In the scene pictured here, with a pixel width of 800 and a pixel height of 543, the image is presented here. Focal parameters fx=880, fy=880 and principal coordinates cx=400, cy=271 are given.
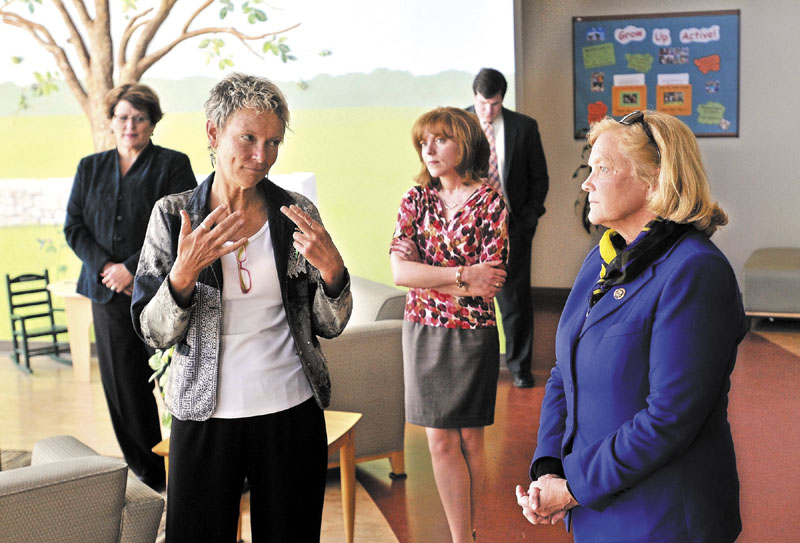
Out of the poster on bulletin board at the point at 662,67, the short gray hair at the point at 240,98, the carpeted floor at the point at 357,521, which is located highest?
the poster on bulletin board at the point at 662,67

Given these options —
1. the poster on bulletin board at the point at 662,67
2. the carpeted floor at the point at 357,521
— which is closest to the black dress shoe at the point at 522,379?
the carpeted floor at the point at 357,521

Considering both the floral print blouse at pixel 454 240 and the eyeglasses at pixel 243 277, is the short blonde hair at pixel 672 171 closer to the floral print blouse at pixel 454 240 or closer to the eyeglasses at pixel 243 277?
the eyeglasses at pixel 243 277

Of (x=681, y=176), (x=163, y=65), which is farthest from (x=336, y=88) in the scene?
(x=681, y=176)

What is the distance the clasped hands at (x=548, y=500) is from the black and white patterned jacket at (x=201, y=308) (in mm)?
597

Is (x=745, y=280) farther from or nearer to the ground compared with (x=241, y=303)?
nearer to the ground

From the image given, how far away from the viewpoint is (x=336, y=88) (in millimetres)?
5844

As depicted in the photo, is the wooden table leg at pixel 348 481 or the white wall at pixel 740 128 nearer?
the wooden table leg at pixel 348 481

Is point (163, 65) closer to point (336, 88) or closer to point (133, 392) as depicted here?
point (336, 88)

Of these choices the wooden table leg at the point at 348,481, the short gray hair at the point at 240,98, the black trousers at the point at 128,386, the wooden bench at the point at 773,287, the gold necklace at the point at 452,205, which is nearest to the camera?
the short gray hair at the point at 240,98

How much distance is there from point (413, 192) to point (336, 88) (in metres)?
3.05

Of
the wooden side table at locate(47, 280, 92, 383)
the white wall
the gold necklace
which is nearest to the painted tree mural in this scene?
the wooden side table at locate(47, 280, 92, 383)

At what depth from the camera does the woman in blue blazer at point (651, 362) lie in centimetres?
158

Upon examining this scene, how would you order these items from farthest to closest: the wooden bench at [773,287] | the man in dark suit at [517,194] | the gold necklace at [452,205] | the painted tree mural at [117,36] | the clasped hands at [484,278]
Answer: the wooden bench at [773,287] → the painted tree mural at [117,36] → the man in dark suit at [517,194] → the gold necklace at [452,205] → the clasped hands at [484,278]

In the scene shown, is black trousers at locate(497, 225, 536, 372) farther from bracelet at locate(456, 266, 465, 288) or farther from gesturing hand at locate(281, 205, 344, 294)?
gesturing hand at locate(281, 205, 344, 294)
